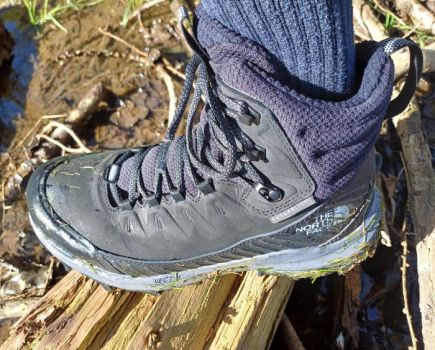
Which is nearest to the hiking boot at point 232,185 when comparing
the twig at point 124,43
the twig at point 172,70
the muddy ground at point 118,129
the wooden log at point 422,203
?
the wooden log at point 422,203

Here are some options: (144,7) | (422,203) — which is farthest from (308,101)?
(144,7)

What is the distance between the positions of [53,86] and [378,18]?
1.66m

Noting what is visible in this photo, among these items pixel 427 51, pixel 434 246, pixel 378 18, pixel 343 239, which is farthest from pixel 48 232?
pixel 378 18

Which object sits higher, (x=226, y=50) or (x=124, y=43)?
(x=226, y=50)

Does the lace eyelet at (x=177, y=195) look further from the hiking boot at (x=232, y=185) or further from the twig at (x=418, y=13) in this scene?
the twig at (x=418, y=13)

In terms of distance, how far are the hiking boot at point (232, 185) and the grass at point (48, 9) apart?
1511 millimetres

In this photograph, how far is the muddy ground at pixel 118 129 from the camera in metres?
2.18

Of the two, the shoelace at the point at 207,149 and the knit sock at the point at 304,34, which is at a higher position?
the knit sock at the point at 304,34

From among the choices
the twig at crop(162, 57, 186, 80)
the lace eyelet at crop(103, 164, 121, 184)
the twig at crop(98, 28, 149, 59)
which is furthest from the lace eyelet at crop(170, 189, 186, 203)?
the twig at crop(98, 28, 149, 59)

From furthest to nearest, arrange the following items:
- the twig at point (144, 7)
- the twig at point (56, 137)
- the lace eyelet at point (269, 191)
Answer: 1. the twig at point (144, 7)
2. the twig at point (56, 137)
3. the lace eyelet at point (269, 191)

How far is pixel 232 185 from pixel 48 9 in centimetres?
215

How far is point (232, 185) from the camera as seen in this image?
1.53 metres

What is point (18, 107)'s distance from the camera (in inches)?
115

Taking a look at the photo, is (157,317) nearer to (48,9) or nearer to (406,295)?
(406,295)
